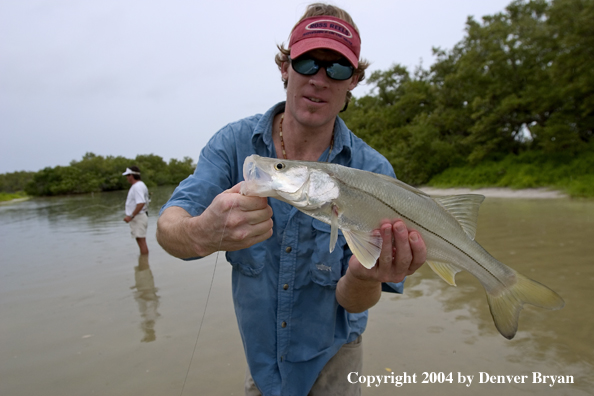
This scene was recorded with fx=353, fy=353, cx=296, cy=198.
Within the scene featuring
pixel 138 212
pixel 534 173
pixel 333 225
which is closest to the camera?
pixel 333 225

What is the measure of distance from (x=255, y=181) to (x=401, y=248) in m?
0.92

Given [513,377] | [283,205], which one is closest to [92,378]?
[283,205]

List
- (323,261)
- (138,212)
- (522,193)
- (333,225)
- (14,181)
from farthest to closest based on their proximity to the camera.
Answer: (14,181)
(522,193)
(138,212)
(323,261)
(333,225)

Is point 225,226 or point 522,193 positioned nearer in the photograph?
point 225,226

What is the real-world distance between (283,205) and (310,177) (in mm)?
627

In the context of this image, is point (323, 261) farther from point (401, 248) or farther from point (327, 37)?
point (327, 37)

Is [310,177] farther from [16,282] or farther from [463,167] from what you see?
[463,167]

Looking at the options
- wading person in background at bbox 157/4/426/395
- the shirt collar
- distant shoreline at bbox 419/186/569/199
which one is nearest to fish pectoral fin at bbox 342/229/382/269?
wading person in background at bbox 157/4/426/395

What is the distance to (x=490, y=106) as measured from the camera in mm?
27141

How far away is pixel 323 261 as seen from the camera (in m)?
2.39

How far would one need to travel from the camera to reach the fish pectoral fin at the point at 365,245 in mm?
1890

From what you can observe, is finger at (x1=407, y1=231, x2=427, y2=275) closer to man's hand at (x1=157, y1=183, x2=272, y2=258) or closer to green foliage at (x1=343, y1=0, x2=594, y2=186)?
man's hand at (x1=157, y1=183, x2=272, y2=258)

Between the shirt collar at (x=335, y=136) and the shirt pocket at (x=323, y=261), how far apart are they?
1.79ft

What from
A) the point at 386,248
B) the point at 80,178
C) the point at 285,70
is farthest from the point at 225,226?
the point at 80,178
